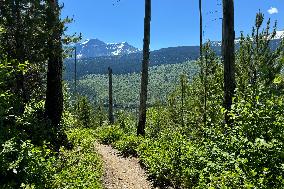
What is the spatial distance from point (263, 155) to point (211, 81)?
1892cm

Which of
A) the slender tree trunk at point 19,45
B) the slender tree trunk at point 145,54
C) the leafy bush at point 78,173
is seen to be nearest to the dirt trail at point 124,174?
the leafy bush at point 78,173

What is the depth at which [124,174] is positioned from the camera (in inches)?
513

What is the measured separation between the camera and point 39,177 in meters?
6.88

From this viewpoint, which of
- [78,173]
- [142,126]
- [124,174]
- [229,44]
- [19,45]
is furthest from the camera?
[142,126]

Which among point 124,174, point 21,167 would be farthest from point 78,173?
point 124,174

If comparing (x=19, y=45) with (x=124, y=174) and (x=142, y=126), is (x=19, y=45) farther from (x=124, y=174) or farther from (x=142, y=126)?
(x=142, y=126)

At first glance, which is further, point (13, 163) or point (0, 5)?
point (0, 5)

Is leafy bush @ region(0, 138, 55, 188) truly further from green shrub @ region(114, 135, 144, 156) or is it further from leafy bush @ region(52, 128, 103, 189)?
green shrub @ region(114, 135, 144, 156)

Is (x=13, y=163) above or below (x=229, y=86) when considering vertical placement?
below

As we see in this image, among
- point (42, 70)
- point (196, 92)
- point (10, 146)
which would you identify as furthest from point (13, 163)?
point (196, 92)

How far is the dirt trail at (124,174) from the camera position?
11.5m

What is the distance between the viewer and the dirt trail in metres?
11.5

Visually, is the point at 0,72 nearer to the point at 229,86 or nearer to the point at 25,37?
the point at 229,86

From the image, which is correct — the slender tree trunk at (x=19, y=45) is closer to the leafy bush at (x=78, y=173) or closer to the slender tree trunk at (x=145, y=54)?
the leafy bush at (x=78, y=173)
